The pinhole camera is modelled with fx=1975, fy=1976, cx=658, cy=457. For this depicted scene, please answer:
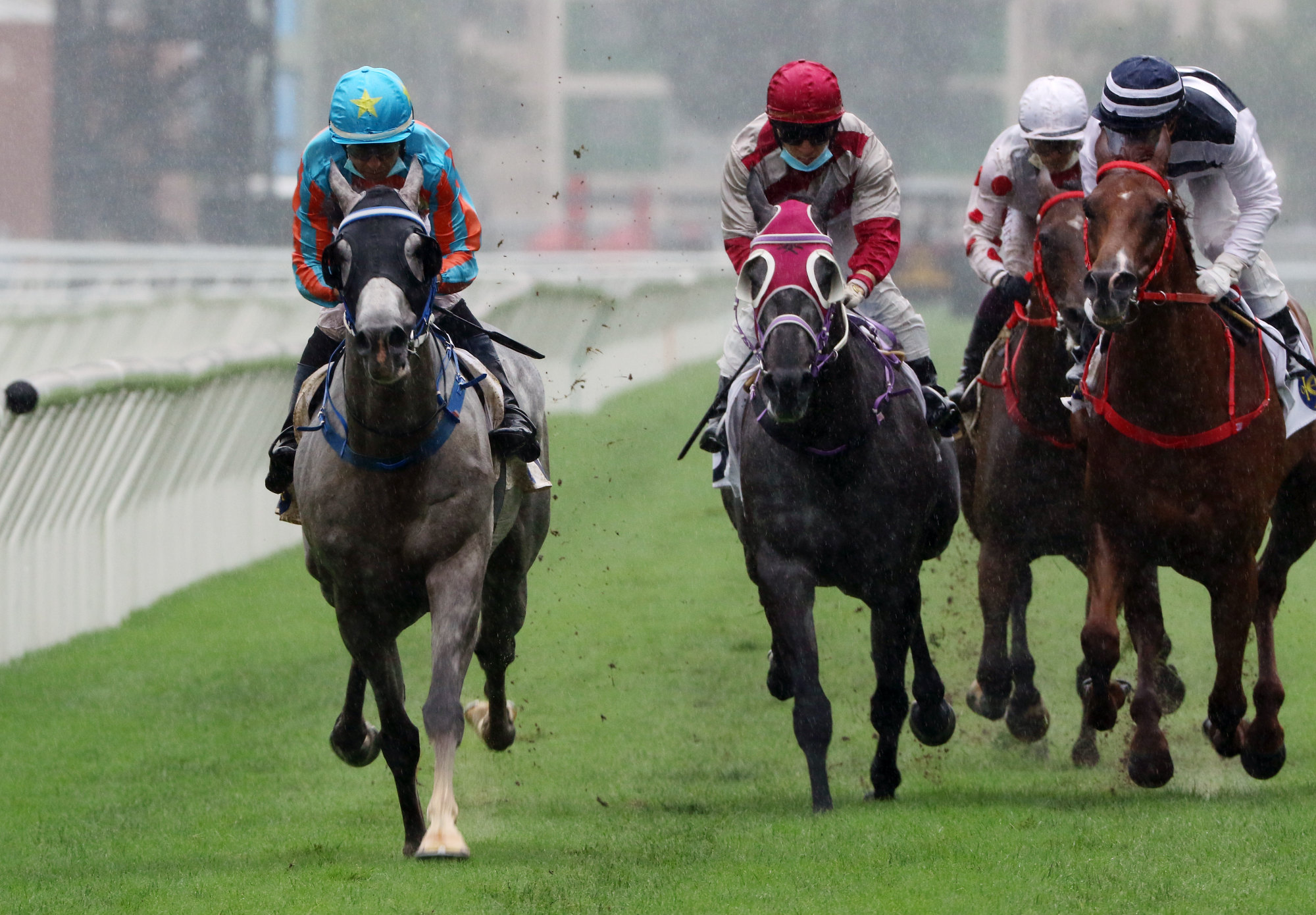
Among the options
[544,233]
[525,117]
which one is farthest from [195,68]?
[525,117]

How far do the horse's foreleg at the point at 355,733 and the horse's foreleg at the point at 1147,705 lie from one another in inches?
100

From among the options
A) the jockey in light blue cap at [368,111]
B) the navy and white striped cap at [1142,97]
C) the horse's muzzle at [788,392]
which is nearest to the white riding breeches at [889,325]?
the horse's muzzle at [788,392]

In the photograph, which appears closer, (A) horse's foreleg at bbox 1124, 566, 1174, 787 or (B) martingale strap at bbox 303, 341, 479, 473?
(B) martingale strap at bbox 303, 341, 479, 473

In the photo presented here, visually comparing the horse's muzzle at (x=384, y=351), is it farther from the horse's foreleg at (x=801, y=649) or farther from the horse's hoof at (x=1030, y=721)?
the horse's hoof at (x=1030, y=721)

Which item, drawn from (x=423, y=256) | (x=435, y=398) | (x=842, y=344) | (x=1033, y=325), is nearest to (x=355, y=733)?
(x=435, y=398)

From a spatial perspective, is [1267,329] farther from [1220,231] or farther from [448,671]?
[448,671]

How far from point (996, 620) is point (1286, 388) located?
154cm

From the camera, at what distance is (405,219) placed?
17.9 ft

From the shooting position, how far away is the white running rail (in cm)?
891

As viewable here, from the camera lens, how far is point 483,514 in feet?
19.5

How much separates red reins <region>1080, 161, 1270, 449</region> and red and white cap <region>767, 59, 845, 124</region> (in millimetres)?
933

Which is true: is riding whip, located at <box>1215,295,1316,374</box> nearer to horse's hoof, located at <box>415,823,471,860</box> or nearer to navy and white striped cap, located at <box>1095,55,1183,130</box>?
navy and white striped cap, located at <box>1095,55,1183,130</box>

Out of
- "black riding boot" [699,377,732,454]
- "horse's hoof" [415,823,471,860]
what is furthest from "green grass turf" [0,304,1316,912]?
"black riding boot" [699,377,732,454]

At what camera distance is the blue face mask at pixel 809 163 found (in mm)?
6504
